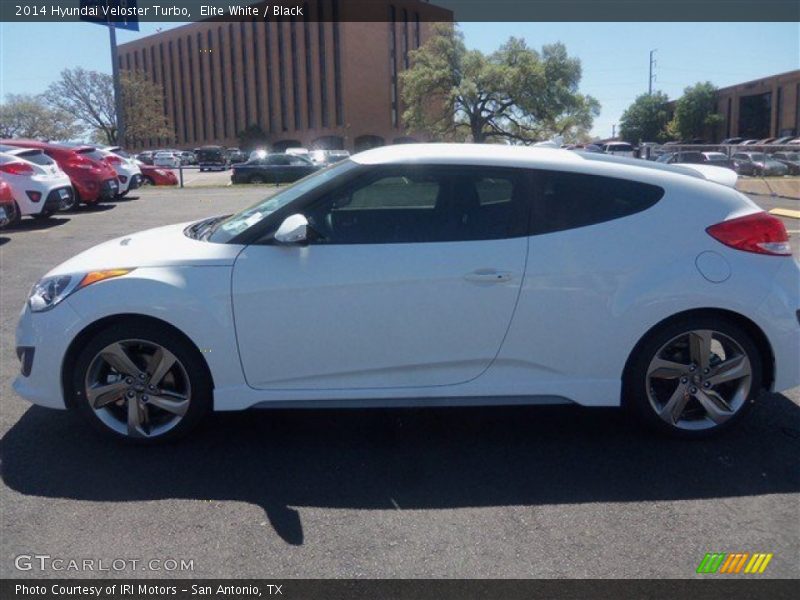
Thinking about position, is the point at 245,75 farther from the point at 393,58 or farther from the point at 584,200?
the point at 584,200

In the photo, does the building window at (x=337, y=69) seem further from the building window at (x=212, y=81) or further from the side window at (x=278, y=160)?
the side window at (x=278, y=160)

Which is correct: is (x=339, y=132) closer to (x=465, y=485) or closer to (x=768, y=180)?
(x=768, y=180)

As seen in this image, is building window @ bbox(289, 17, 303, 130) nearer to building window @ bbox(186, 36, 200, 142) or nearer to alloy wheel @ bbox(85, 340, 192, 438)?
building window @ bbox(186, 36, 200, 142)

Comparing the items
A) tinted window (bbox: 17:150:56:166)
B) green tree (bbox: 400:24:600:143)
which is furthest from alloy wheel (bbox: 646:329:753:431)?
green tree (bbox: 400:24:600:143)

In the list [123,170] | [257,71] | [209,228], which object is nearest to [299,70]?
[257,71]

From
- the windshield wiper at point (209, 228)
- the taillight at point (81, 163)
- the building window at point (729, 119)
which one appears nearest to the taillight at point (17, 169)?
the taillight at point (81, 163)

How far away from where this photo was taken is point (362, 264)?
13.4 feet

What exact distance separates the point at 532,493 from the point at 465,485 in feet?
1.09

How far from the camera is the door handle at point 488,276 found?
408 centimetres

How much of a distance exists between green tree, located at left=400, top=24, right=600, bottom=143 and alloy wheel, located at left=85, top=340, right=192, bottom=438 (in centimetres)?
4515

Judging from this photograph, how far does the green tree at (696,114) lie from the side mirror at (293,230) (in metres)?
76.9

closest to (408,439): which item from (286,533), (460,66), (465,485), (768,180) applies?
(465,485)

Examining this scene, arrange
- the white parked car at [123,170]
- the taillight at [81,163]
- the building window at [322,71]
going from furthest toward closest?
the building window at [322,71]
the white parked car at [123,170]
the taillight at [81,163]
